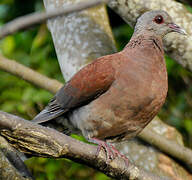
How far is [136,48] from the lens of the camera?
3131 millimetres

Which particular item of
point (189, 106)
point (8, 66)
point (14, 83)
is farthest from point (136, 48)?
point (189, 106)

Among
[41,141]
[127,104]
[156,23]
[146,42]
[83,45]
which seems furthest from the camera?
[83,45]

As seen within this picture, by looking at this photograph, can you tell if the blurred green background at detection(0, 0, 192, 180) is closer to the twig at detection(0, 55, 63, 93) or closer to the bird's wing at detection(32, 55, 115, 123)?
the twig at detection(0, 55, 63, 93)

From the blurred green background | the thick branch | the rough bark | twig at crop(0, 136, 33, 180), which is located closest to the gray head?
the rough bark

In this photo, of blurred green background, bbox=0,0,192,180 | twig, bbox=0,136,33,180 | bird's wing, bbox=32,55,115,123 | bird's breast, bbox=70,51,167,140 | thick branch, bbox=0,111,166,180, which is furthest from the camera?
blurred green background, bbox=0,0,192,180

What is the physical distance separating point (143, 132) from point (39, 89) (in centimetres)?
127

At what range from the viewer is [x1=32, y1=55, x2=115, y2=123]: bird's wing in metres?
2.95

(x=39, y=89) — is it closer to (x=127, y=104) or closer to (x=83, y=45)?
(x=83, y=45)

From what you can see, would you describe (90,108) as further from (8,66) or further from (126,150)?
(8,66)

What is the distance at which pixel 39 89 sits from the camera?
417cm

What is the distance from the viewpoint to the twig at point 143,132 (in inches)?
140

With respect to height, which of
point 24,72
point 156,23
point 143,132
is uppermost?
point 156,23

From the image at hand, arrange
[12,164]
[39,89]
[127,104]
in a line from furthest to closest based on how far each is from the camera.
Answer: [39,89] → [127,104] → [12,164]

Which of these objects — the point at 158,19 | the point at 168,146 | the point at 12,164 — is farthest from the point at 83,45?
the point at 12,164
